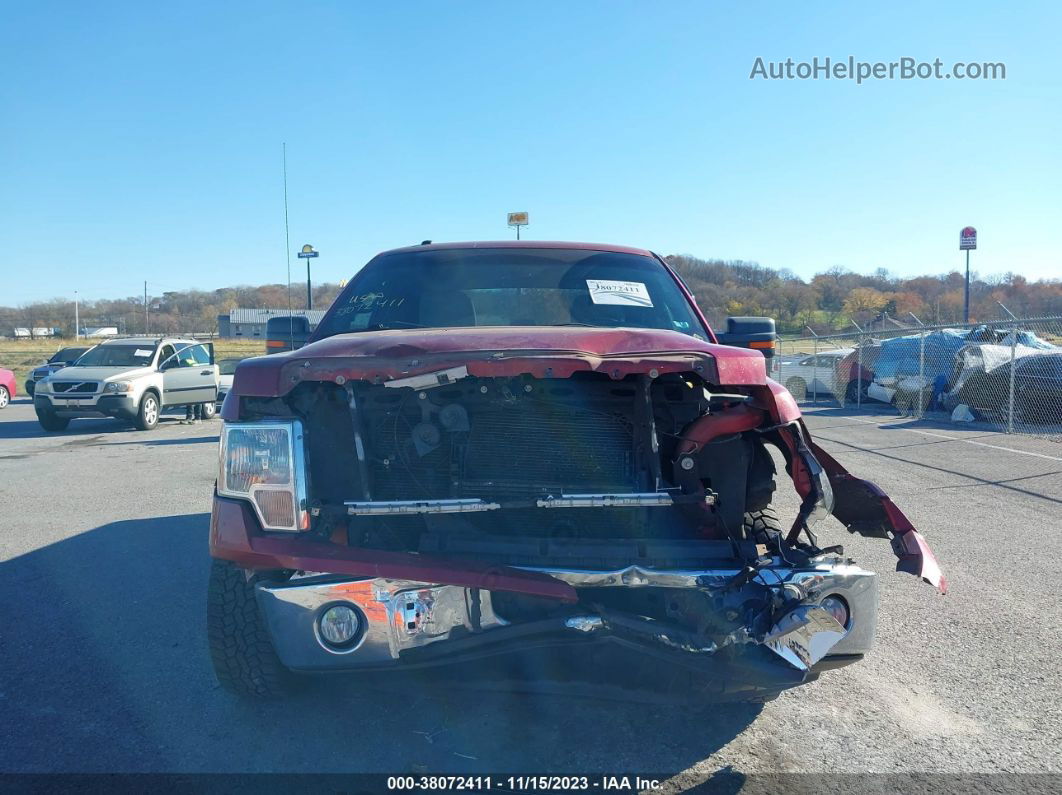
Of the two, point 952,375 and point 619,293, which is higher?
point 619,293

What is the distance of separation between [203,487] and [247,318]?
1531 inches

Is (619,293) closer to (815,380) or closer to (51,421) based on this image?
(51,421)

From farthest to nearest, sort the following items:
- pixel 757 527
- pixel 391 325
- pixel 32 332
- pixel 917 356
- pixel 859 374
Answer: pixel 32 332, pixel 859 374, pixel 917 356, pixel 391 325, pixel 757 527

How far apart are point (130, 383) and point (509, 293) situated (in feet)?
37.6

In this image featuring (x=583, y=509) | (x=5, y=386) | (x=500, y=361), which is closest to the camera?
(x=500, y=361)

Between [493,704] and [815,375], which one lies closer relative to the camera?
[493,704]

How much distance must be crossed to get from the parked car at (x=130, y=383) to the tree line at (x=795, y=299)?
10.6 feet

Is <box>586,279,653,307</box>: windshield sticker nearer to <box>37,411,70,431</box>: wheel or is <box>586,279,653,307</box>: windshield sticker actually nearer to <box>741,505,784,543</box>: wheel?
<box>741,505,784,543</box>: wheel

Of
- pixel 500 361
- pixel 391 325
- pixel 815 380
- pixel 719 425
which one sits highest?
pixel 391 325

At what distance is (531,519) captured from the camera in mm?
2924

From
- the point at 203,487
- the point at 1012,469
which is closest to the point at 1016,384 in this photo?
the point at 1012,469

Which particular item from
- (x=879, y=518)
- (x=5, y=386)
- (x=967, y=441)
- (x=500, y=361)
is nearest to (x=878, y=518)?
(x=879, y=518)

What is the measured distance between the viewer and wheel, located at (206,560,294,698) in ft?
9.51

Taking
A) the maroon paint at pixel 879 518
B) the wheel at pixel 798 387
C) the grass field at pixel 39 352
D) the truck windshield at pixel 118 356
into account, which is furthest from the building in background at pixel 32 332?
the maroon paint at pixel 879 518
